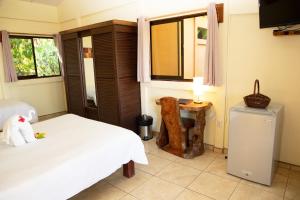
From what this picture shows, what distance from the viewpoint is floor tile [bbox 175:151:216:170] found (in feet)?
8.88

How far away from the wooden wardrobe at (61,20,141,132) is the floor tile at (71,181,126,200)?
54.4 inches

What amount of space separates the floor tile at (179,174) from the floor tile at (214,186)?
8cm

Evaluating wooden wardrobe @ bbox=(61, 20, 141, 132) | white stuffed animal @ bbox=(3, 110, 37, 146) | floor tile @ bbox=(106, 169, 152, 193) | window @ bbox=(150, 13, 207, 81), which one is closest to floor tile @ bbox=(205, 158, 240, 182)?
floor tile @ bbox=(106, 169, 152, 193)

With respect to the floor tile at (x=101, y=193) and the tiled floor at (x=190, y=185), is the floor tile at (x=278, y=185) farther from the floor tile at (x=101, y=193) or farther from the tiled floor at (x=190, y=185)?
the floor tile at (x=101, y=193)

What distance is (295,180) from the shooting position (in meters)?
2.29

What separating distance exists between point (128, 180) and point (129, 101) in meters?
1.55

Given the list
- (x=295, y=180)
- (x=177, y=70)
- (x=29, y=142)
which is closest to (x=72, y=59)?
(x=177, y=70)

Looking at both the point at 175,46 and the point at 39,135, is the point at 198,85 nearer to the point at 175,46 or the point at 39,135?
the point at 175,46

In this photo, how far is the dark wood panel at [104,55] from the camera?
3438 mm

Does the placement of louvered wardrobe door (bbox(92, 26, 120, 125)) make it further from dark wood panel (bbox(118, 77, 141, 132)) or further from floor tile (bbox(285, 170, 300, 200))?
floor tile (bbox(285, 170, 300, 200))

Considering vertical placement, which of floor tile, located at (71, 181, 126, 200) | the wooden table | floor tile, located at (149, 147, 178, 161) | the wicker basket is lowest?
floor tile, located at (71, 181, 126, 200)

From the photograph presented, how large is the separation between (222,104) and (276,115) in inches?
34.6

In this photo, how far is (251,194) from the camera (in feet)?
6.92

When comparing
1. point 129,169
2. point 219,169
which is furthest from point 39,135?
point 219,169
